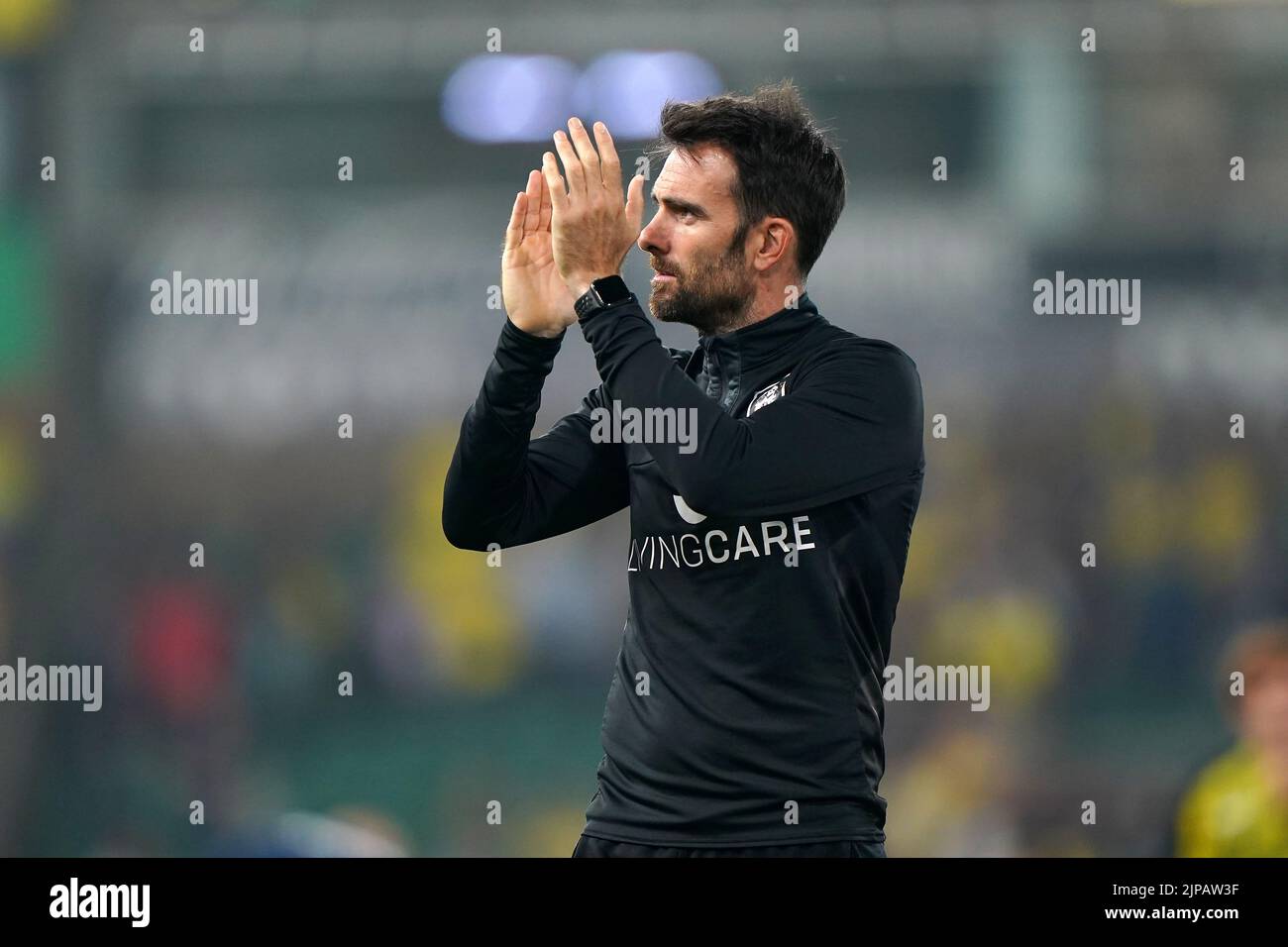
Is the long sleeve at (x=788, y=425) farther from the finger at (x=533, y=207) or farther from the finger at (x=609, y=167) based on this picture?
the finger at (x=533, y=207)

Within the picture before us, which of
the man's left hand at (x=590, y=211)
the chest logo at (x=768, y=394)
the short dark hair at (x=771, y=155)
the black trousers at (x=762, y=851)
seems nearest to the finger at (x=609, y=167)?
the man's left hand at (x=590, y=211)

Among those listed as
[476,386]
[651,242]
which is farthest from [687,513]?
[476,386]

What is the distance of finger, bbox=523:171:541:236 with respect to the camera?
271 centimetres

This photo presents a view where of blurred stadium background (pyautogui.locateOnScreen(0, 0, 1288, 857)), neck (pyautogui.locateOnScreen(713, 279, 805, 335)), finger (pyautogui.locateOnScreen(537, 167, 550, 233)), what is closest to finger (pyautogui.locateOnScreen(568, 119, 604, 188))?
finger (pyautogui.locateOnScreen(537, 167, 550, 233))

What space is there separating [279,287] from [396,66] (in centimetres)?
127

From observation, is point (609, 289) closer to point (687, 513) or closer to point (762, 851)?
point (687, 513)

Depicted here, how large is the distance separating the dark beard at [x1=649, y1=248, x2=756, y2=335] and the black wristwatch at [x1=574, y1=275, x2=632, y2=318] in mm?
138

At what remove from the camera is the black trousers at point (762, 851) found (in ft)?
7.73

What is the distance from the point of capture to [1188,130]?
7.29 metres

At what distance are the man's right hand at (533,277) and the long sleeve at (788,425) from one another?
0.19m

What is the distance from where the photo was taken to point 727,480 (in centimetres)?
233
